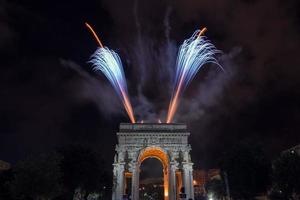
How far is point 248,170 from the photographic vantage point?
183ft

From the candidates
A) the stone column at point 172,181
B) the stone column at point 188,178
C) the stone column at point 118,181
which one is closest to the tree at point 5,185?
the stone column at point 118,181

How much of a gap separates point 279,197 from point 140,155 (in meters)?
34.2

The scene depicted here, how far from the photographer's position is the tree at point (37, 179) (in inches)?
1674

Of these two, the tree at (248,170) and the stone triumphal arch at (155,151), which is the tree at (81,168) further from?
the tree at (248,170)

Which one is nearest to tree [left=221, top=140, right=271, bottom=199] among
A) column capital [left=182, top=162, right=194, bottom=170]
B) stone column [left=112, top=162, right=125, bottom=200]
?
column capital [left=182, top=162, right=194, bottom=170]

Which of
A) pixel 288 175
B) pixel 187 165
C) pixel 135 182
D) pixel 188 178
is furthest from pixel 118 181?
pixel 288 175

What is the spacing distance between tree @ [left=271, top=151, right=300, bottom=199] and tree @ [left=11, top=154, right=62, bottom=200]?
39.7 m

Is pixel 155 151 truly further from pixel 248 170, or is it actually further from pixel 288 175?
pixel 288 175

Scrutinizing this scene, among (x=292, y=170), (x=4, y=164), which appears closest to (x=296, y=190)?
(x=292, y=170)

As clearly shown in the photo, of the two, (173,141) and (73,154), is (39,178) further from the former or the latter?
(173,141)

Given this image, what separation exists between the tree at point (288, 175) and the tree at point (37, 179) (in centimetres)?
3967

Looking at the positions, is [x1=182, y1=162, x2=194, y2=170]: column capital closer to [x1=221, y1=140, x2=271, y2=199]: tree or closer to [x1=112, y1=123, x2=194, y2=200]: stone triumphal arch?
[x1=112, y1=123, x2=194, y2=200]: stone triumphal arch

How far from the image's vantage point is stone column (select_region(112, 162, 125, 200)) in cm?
6719

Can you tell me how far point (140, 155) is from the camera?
7250 centimetres
